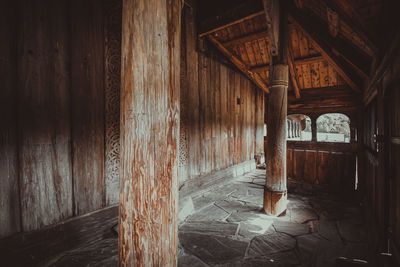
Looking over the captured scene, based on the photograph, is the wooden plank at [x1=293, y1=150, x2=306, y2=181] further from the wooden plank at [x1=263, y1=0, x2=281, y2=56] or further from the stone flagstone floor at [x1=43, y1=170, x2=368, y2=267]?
the wooden plank at [x1=263, y1=0, x2=281, y2=56]

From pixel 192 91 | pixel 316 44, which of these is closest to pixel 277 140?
pixel 192 91

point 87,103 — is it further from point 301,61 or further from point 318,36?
point 301,61

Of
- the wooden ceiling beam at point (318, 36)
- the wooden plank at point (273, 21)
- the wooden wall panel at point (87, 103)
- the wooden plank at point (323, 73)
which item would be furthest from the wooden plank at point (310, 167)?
the wooden wall panel at point (87, 103)

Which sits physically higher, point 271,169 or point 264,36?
point 264,36

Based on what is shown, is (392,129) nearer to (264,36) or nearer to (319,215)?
(319,215)

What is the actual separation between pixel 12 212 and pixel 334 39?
6345mm

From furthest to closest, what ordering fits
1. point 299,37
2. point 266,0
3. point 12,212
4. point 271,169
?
point 299,37 < point 271,169 < point 266,0 < point 12,212

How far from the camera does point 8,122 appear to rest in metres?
2.23

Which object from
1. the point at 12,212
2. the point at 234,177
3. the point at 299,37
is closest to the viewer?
the point at 12,212

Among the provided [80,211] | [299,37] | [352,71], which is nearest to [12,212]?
[80,211]

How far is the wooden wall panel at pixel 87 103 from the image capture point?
280 centimetres

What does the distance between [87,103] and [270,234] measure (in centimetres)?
379

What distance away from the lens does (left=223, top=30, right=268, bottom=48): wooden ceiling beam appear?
491cm

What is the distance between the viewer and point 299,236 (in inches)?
123
